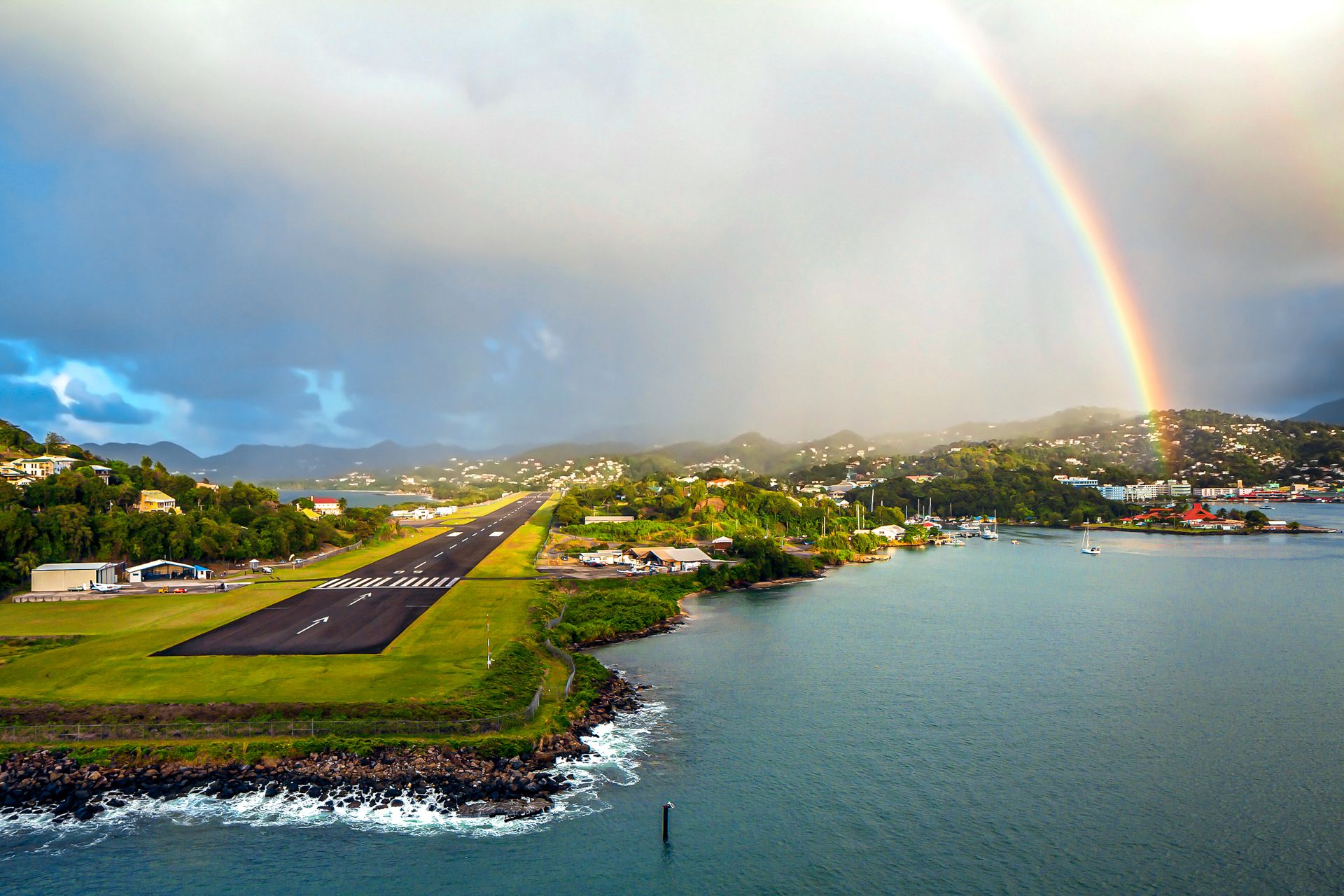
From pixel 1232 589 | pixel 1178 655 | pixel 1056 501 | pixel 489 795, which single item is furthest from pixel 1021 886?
pixel 1056 501

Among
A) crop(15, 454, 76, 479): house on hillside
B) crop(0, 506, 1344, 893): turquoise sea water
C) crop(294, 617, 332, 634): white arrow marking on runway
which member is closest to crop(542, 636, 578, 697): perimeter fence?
crop(0, 506, 1344, 893): turquoise sea water

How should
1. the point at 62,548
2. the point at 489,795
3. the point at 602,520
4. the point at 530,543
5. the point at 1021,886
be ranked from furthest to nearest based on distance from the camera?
the point at 602,520
the point at 530,543
the point at 62,548
the point at 489,795
the point at 1021,886

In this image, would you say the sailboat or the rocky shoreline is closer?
the rocky shoreline

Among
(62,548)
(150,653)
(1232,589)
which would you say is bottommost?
(1232,589)

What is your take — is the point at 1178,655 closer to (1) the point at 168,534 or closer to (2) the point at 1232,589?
(2) the point at 1232,589

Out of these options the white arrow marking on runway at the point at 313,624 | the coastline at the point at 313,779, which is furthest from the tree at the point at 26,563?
the coastline at the point at 313,779

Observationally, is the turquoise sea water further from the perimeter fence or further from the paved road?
the paved road
